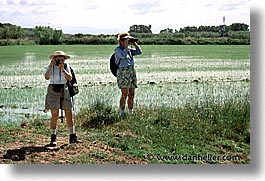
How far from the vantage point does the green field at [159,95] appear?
5156mm

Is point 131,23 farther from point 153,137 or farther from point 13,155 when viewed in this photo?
point 13,155

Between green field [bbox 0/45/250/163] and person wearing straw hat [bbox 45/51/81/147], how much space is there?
→ 25 cm

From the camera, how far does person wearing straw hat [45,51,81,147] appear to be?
4969mm

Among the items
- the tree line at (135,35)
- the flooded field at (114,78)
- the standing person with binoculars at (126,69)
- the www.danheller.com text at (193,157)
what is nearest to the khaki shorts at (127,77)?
the standing person with binoculars at (126,69)

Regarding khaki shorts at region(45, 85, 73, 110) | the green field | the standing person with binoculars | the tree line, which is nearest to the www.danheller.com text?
the green field

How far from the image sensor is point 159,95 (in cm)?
581

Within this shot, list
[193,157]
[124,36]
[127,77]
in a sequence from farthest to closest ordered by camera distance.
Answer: [127,77] → [124,36] → [193,157]

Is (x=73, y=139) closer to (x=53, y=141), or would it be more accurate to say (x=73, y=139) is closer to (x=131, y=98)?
(x=53, y=141)

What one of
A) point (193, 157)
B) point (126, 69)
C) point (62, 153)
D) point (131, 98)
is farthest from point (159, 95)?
point (62, 153)

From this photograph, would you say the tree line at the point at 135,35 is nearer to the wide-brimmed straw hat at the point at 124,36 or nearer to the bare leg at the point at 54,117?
the wide-brimmed straw hat at the point at 124,36

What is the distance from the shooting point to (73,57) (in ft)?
17.9

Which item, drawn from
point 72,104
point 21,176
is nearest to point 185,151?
point 72,104

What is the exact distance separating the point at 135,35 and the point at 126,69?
0.36 meters

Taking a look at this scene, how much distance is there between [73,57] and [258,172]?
2.11m
